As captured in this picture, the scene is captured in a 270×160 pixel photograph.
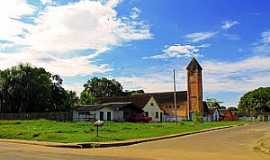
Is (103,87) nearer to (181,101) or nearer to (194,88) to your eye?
(181,101)

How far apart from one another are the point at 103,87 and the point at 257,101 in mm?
49994

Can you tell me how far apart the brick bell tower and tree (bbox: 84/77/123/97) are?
142 ft

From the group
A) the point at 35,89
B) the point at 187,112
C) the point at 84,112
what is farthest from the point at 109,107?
the point at 187,112

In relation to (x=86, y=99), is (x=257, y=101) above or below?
above

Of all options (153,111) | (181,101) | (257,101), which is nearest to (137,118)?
(153,111)

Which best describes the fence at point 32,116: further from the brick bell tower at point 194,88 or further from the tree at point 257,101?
the tree at point 257,101

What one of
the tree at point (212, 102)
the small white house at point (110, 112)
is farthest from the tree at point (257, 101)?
the small white house at point (110, 112)

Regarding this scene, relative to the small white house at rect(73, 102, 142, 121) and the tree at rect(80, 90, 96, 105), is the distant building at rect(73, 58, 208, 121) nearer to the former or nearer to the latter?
the small white house at rect(73, 102, 142, 121)

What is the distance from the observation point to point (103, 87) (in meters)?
153

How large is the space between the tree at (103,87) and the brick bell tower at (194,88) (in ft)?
142

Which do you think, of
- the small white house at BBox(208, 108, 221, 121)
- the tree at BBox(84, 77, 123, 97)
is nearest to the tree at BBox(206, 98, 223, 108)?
the small white house at BBox(208, 108, 221, 121)

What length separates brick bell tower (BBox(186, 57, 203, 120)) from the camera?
358ft

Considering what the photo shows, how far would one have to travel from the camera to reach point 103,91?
151750 mm

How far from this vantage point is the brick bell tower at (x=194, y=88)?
10924cm
